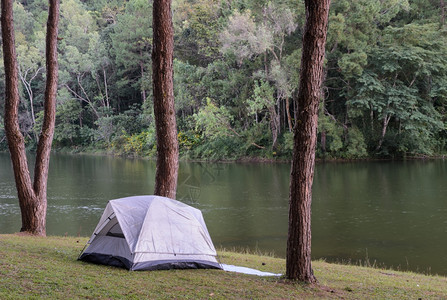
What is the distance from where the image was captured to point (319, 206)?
16500 mm

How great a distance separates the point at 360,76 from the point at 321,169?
6.81 m

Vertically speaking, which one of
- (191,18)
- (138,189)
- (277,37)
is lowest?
(138,189)

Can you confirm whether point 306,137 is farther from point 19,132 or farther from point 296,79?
point 296,79

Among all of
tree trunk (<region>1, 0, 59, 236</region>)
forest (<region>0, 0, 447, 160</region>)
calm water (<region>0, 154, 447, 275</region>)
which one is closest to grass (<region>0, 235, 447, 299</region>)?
tree trunk (<region>1, 0, 59, 236</region>)

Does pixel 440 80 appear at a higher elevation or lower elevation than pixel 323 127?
higher

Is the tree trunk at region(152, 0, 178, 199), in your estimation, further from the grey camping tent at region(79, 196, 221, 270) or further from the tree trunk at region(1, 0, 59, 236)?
the tree trunk at region(1, 0, 59, 236)

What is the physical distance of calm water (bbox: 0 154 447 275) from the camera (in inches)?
452

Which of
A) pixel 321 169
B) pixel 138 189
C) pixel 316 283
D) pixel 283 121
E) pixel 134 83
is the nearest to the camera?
pixel 316 283

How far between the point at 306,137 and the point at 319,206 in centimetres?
1129

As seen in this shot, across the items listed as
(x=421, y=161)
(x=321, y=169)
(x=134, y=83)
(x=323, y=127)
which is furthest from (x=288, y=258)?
(x=134, y=83)

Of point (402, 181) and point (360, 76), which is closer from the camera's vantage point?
point (402, 181)

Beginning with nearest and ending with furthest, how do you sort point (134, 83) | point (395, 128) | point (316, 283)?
point (316, 283), point (395, 128), point (134, 83)

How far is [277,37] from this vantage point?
1190 inches

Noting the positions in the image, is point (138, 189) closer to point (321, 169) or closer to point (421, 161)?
point (321, 169)
